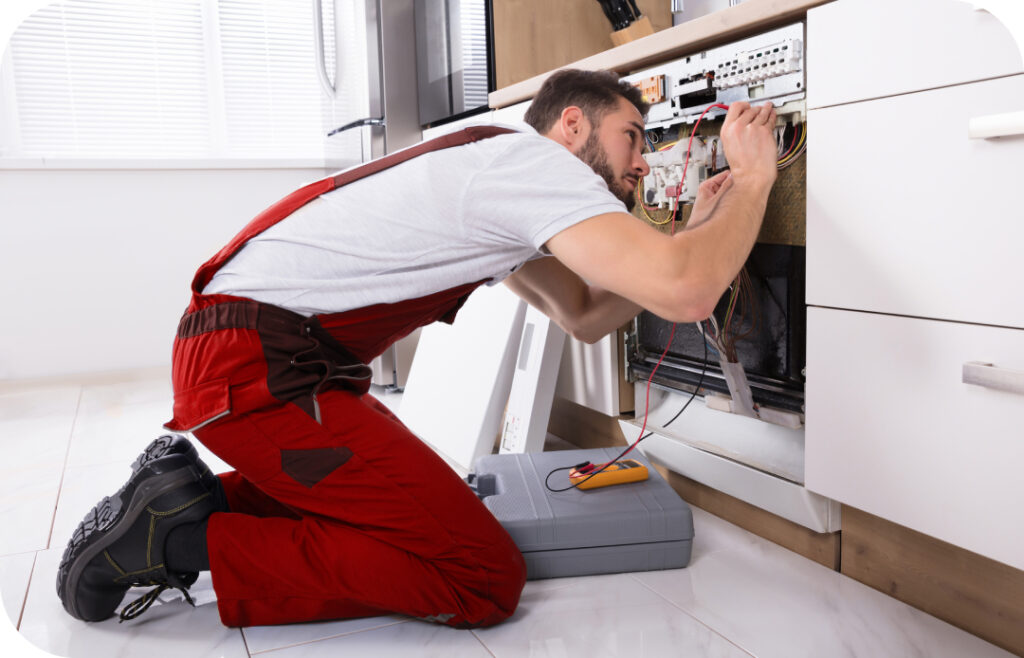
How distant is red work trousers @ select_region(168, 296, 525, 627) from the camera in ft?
3.80

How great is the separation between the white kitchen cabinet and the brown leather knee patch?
72 centimetres

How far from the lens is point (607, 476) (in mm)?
1470

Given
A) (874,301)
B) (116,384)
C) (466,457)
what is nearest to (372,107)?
(466,457)

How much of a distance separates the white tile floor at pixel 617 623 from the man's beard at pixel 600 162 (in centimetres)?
64

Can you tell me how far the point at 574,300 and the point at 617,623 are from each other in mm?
593

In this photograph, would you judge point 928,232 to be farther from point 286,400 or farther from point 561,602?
point 286,400

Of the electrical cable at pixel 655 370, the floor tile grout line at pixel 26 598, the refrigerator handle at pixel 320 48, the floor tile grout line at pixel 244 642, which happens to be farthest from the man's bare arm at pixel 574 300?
the refrigerator handle at pixel 320 48

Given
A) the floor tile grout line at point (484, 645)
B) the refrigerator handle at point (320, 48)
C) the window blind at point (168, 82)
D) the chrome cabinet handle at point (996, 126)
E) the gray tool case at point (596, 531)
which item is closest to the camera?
the chrome cabinet handle at point (996, 126)

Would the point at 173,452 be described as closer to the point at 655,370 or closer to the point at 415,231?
the point at 415,231

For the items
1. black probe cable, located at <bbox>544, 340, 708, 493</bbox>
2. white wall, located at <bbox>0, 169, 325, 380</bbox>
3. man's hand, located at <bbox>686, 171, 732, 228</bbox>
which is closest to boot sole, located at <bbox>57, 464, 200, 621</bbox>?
black probe cable, located at <bbox>544, 340, 708, 493</bbox>

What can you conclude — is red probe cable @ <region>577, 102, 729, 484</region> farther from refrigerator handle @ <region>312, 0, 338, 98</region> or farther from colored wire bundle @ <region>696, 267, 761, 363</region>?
refrigerator handle @ <region>312, 0, 338, 98</region>

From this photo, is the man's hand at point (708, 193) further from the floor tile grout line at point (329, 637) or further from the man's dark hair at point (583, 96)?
the floor tile grout line at point (329, 637)

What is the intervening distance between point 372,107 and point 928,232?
202 centimetres

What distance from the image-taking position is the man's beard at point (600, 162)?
1.25 meters
